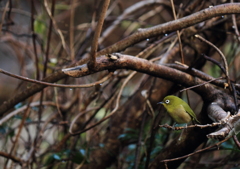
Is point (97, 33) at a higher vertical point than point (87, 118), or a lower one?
higher

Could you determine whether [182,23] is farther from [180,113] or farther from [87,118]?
[87,118]

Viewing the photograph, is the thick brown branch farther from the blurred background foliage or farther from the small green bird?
the blurred background foliage

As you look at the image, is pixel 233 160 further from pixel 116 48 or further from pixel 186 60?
pixel 116 48

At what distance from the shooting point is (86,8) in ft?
14.8

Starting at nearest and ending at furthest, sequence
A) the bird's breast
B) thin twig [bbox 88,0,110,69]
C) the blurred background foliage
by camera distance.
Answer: thin twig [bbox 88,0,110,69], the bird's breast, the blurred background foliage

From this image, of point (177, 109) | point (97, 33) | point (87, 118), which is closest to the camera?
point (97, 33)

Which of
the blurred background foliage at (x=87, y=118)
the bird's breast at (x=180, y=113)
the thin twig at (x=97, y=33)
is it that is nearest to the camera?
the thin twig at (x=97, y=33)

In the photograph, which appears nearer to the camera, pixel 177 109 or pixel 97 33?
pixel 97 33

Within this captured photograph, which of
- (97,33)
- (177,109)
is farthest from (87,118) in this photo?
(97,33)

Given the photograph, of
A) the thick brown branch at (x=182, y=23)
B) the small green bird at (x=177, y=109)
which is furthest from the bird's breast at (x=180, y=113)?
the thick brown branch at (x=182, y=23)

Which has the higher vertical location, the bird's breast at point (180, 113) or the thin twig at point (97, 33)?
the thin twig at point (97, 33)

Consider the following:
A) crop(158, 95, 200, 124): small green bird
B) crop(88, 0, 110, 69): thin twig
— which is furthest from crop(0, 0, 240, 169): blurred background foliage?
crop(88, 0, 110, 69): thin twig

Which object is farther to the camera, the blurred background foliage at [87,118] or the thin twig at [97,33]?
the blurred background foliage at [87,118]

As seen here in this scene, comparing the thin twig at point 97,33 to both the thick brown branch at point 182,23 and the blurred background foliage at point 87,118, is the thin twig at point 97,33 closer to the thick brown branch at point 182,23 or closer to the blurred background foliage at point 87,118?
the thick brown branch at point 182,23
